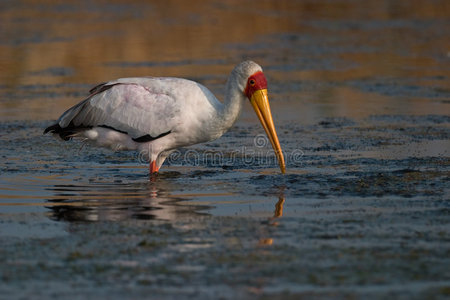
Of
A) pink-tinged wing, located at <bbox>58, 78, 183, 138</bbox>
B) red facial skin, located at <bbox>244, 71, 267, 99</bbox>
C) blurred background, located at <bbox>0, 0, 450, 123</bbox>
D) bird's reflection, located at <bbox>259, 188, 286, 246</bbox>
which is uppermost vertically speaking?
blurred background, located at <bbox>0, 0, 450, 123</bbox>

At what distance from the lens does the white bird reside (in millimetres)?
8766

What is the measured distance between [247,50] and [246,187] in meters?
11.1

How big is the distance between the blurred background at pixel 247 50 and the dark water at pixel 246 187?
0.26 feet

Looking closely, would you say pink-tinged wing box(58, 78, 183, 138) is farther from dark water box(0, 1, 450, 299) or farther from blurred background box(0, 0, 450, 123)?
blurred background box(0, 0, 450, 123)

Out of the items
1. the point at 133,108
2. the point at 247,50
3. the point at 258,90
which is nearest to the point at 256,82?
the point at 258,90

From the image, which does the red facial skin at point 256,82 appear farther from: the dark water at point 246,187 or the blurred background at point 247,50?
the blurred background at point 247,50

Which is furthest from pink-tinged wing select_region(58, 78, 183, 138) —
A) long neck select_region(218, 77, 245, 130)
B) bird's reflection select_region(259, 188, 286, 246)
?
bird's reflection select_region(259, 188, 286, 246)

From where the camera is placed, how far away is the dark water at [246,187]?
5.59 m

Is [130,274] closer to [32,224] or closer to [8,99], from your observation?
[32,224]

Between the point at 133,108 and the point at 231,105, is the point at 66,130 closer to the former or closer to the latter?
the point at 133,108

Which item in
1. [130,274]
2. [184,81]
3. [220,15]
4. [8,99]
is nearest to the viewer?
[130,274]

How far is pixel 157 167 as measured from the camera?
9.32m

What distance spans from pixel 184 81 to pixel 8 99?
600cm

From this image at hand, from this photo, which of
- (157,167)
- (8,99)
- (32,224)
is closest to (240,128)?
(157,167)
